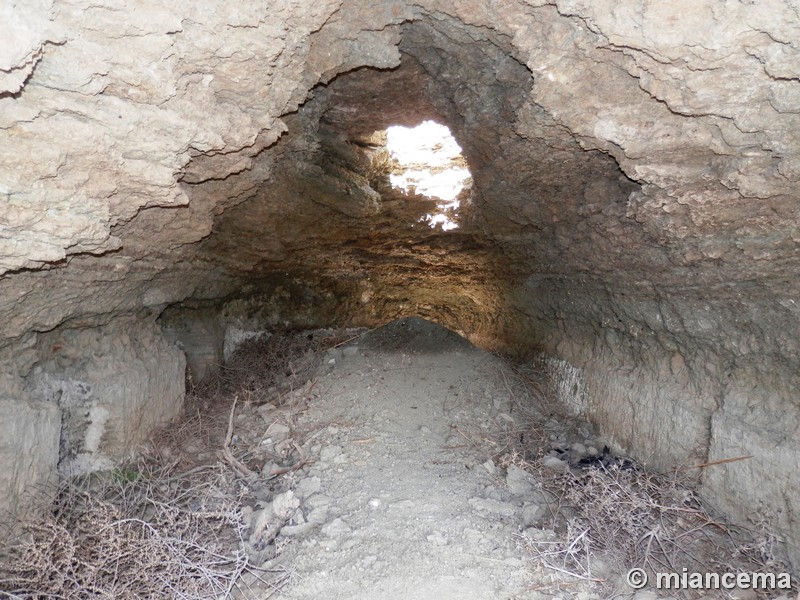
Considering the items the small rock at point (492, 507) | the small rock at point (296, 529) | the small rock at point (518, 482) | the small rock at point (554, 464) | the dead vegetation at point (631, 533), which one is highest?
the dead vegetation at point (631, 533)

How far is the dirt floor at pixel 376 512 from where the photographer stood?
8.09ft

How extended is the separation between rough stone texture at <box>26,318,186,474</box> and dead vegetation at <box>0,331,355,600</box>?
18cm

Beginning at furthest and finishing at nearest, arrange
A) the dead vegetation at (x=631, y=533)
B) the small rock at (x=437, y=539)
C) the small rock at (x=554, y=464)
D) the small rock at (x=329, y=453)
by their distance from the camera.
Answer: the small rock at (x=329, y=453) < the small rock at (x=554, y=464) < the small rock at (x=437, y=539) < the dead vegetation at (x=631, y=533)

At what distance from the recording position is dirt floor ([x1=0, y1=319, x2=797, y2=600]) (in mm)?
2467

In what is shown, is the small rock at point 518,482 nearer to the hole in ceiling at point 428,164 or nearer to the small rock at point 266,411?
the small rock at point 266,411

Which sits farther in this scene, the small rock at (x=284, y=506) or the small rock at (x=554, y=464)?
the small rock at (x=554, y=464)

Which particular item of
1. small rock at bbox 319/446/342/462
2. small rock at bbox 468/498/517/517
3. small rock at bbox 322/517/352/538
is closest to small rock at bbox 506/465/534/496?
small rock at bbox 468/498/517/517

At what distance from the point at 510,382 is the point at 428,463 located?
2.06 m

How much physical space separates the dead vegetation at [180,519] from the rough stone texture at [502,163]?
843mm

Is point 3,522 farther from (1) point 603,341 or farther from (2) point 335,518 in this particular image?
(1) point 603,341

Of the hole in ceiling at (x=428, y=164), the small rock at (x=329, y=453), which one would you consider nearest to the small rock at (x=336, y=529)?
the small rock at (x=329, y=453)

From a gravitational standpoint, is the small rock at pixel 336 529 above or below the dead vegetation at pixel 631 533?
below

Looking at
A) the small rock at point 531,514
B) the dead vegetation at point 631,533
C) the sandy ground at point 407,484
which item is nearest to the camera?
the sandy ground at point 407,484

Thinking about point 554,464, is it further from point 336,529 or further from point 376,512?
point 336,529
